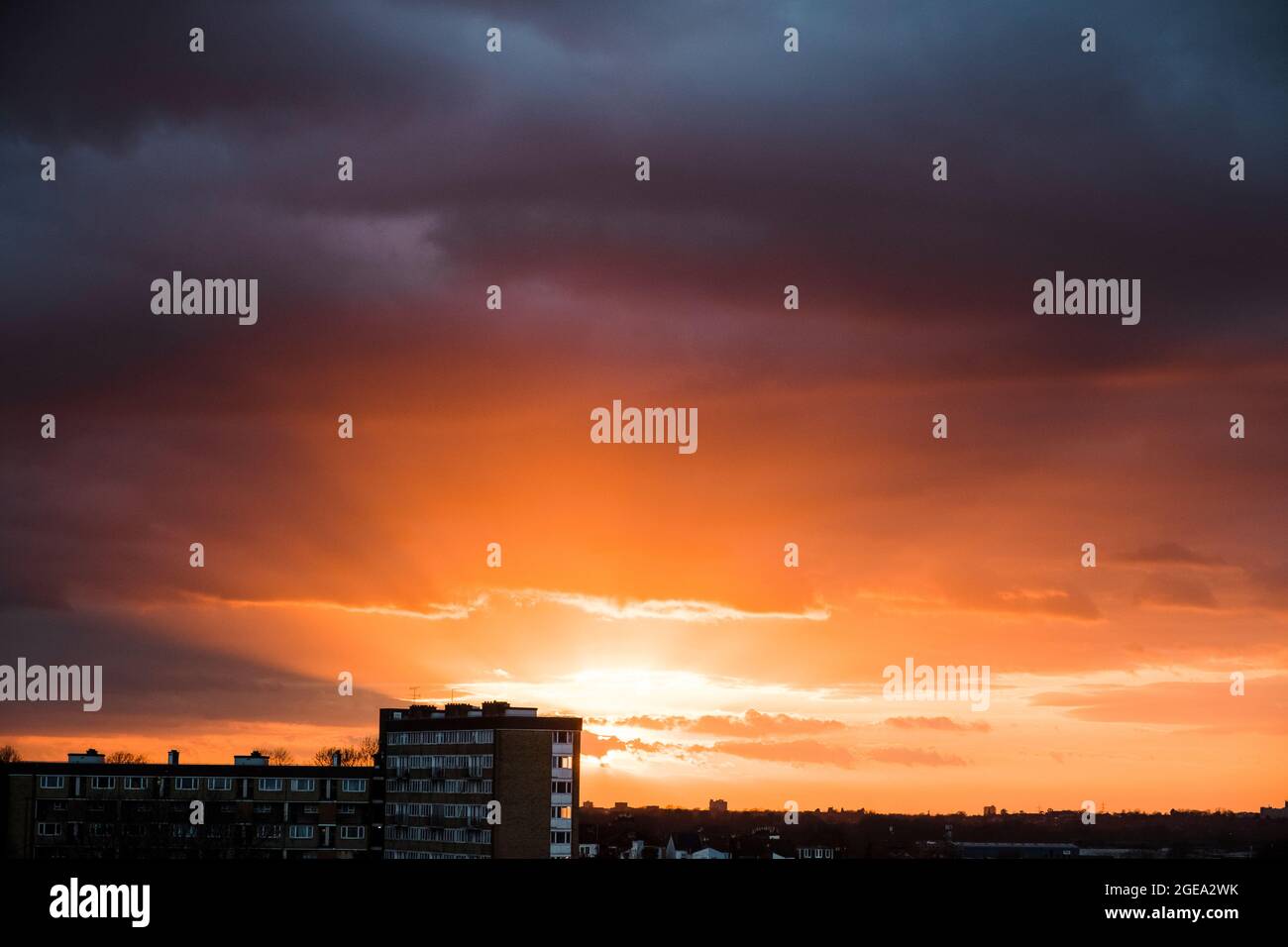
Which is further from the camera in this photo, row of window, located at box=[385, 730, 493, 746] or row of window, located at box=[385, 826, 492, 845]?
row of window, located at box=[385, 730, 493, 746]

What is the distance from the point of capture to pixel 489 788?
575ft

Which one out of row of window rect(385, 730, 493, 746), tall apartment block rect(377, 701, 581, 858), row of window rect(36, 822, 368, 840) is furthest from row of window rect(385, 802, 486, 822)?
row of window rect(385, 730, 493, 746)

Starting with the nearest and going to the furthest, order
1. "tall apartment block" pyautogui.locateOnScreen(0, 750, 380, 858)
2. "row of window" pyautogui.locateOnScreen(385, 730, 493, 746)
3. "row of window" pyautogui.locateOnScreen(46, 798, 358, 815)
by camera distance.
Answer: "row of window" pyautogui.locateOnScreen(385, 730, 493, 746) → "tall apartment block" pyautogui.locateOnScreen(0, 750, 380, 858) → "row of window" pyautogui.locateOnScreen(46, 798, 358, 815)

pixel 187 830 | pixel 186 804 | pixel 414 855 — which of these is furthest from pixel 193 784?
pixel 414 855

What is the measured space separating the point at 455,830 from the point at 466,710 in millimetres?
14853

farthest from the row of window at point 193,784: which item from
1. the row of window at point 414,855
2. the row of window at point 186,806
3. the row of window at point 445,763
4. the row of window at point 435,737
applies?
the row of window at point 414,855

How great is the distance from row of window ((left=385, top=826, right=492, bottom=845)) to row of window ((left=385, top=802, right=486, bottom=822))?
154cm

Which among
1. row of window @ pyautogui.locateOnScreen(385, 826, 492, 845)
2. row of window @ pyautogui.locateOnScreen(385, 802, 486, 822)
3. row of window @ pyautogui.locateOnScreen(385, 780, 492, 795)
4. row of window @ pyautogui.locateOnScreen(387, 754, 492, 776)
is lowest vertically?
row of window @ pyautogui.locateOnScreen(385, 826, 492, 845)

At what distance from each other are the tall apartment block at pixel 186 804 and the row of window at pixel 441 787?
4642 mm

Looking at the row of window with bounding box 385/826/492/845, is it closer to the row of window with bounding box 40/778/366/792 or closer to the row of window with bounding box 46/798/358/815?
the row of window with bounding box 46/798/358/815

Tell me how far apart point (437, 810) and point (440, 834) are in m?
2.95

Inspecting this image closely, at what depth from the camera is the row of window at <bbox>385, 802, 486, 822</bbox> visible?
177 meters

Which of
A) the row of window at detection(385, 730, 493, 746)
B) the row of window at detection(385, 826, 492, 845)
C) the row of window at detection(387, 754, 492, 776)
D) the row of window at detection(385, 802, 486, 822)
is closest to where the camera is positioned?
the row of window at detection(385, 826, 492, 845)
